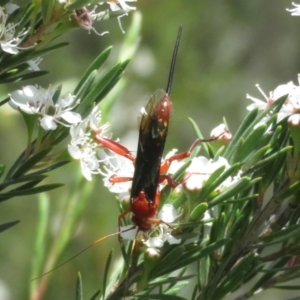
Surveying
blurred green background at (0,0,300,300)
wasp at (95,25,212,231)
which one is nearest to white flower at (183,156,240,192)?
wasp at (95,25,212,231)

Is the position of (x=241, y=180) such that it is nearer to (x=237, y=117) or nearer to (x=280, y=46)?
(x=237, y=117)

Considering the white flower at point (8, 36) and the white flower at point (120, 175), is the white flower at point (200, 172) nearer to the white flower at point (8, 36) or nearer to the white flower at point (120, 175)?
the white flower at point (120, 175)

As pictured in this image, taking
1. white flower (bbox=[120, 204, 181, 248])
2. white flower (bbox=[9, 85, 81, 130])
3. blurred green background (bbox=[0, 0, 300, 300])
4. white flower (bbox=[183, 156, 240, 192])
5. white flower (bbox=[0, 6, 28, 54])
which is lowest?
blurred green background (bbox=[0, 0, 300, 300])

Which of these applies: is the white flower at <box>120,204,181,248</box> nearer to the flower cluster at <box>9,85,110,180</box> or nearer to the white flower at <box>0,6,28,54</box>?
the flower cluster at <box>9,85,110,180</box>

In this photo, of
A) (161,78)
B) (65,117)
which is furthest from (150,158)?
(161,78)

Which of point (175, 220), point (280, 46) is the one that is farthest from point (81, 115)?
point (280, 46)

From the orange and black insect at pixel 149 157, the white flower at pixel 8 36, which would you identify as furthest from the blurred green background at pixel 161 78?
the white flower at pixel 8 36
